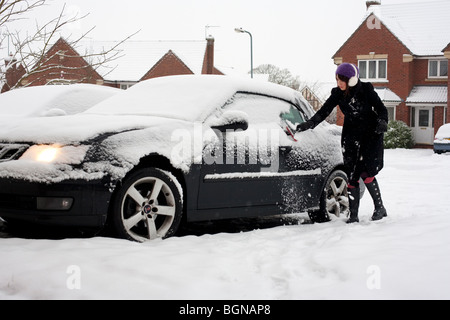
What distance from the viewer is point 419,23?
36.0 meters

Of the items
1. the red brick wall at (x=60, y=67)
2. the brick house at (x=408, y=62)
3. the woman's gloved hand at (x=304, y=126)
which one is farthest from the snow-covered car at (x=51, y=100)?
the brick house at (x=408, y=62)

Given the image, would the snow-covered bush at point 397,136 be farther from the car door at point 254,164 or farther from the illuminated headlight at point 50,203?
the illuminated headlight at point 50,203

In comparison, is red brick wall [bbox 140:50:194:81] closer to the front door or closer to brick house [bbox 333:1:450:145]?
brick house [bbox 333:1:450:145]

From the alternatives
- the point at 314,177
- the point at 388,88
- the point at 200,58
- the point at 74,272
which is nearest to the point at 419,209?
the point at 314,177

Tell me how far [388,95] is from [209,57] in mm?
15396

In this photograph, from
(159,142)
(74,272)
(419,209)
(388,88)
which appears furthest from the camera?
(388,88)

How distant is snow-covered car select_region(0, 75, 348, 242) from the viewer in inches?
161

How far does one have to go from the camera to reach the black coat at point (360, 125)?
5.73 metres

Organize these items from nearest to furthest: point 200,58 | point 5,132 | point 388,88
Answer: point 5,132
point 388,88
point 200,58

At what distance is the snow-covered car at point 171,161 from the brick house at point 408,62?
1140 inches

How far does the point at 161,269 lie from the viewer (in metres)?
3.43

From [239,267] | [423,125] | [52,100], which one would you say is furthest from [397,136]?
[239,267]
